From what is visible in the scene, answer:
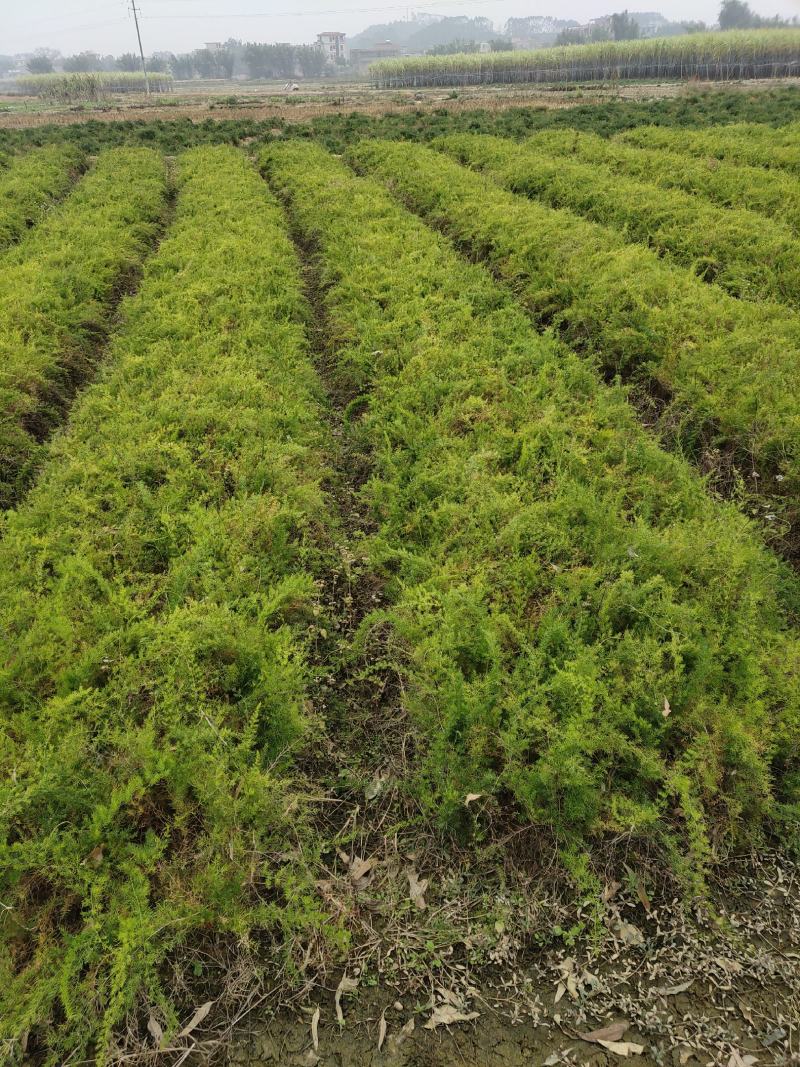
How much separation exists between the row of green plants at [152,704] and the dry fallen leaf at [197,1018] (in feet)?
0.20

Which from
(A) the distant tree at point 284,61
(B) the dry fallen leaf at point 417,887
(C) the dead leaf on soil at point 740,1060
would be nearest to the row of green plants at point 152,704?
(B) the dry fallen leaf at point 417,887

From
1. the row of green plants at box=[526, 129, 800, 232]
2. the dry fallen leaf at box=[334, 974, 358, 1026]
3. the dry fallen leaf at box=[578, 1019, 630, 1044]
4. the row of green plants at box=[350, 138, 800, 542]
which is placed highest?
the row of green plants at box=[526, 129, 800, 232]

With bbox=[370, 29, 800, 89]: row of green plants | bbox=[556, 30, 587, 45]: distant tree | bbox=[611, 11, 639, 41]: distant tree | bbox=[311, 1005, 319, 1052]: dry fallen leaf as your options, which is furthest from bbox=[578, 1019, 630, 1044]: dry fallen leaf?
bbox=[611, 11, 639, 41]: distant tree

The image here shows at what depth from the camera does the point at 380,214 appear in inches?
478

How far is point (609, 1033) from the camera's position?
2604 millimetres

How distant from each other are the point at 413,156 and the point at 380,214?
7271mm

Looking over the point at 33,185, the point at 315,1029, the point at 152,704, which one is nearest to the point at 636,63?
the point at 33,185

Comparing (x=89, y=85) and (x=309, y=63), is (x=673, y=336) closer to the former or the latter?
(x=89, y=85)

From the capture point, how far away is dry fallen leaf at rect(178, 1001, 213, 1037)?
257 centimetres

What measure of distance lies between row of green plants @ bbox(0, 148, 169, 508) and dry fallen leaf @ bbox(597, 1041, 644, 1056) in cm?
657

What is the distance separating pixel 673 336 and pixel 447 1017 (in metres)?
7.32

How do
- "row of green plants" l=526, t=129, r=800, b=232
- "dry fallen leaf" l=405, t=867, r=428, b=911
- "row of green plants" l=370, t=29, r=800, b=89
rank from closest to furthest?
"dry fallen leaf" l=405, t=867, r=428, b=911, "row of green plants" l=526, t=129, r=800, b=232, "row of green plants" l=370, t=29, r=800, b=89

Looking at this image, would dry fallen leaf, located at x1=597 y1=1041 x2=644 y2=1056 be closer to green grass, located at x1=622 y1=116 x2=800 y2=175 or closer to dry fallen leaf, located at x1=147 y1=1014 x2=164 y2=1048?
dry fallen leaf, located at x1=147 y1=1014 x2=164 y2=1048

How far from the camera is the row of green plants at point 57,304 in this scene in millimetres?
6703
